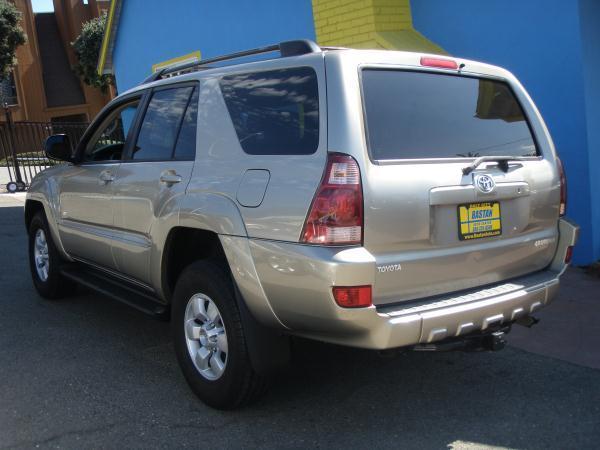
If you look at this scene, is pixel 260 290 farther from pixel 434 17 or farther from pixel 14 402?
pixel 434 17

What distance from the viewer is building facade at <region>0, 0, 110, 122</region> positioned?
3816 cm

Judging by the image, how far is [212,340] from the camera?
334 centimetres

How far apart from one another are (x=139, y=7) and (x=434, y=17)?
8458 mm

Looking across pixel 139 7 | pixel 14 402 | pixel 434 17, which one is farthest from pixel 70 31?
A: pixel 14 402

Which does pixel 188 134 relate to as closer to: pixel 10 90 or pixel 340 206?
pixel 340 206

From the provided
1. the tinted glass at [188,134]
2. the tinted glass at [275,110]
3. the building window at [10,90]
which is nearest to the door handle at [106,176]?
the tinted glass at [188,134]

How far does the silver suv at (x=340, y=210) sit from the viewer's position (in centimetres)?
272

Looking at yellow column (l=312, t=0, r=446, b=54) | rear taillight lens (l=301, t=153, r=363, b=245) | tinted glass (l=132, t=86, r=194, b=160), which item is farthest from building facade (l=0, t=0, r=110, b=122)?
rear taillight lens (l=301, t=153, r=363, b=245)

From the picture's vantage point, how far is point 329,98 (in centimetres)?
280

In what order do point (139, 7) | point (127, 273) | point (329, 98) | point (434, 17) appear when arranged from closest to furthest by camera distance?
point (329, 98) → point (127, 273) → point (434, 17) → point (139, 7)

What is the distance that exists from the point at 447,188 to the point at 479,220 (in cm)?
29

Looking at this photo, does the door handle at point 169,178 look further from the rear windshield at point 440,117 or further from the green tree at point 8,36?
the green tree at point 8,36

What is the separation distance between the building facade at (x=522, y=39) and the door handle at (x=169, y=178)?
12.7 feet

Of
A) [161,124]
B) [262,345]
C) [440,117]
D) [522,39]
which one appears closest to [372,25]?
[522,39]
